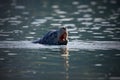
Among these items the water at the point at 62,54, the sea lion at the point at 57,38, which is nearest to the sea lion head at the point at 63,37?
the sea lion at the point at 57,38

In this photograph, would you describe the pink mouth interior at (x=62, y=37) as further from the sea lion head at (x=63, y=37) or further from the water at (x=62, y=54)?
the water at (x=62, y=54)

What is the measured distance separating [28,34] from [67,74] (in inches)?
439

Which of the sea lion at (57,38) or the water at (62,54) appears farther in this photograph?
the sea lion at (57,38)

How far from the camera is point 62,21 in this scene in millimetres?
39031

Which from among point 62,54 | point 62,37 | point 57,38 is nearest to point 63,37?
point 62,37

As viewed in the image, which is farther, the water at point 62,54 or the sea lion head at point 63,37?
the sea lion head at point 63,37

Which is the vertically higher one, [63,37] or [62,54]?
[63,37]

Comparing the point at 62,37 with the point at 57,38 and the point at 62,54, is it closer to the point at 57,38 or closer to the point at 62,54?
the point at 57,38

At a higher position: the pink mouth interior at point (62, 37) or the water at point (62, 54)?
the pink mouth interior at point (62, 37)

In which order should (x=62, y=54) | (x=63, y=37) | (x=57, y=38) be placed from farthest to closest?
(x=57, y=38), (x=63, y=37), (x=62, y=54)

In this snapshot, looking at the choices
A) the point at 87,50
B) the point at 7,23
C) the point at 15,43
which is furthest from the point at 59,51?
the point at 7,23

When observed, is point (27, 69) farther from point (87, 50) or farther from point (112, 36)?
point (112, 36)

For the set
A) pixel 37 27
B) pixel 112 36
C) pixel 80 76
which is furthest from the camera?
pixel 37 27

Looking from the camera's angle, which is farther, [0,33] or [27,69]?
[0,33]
